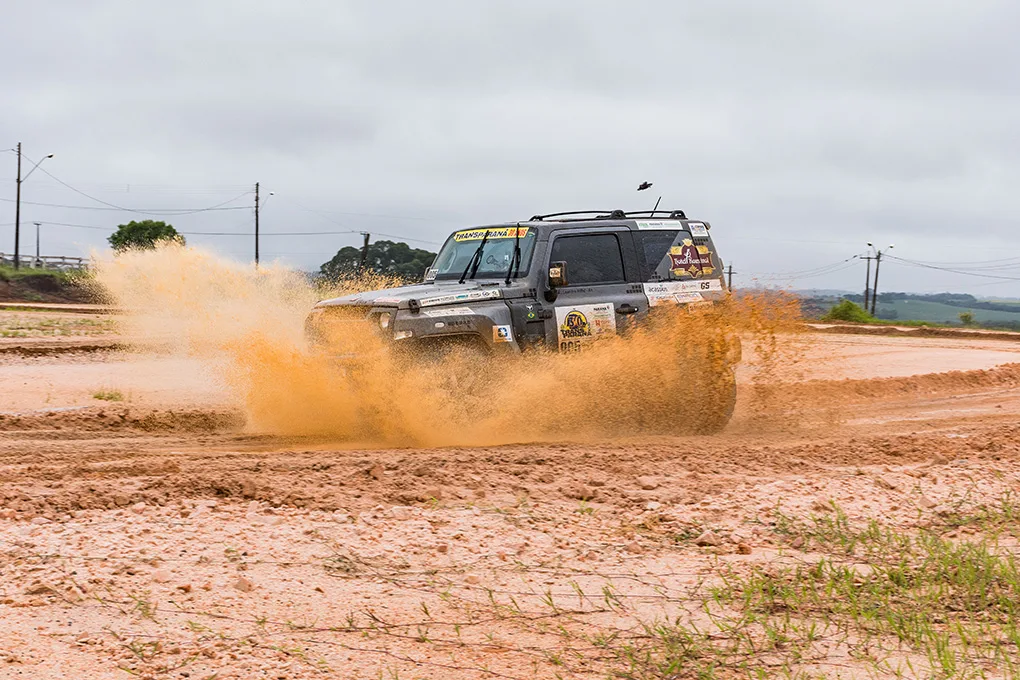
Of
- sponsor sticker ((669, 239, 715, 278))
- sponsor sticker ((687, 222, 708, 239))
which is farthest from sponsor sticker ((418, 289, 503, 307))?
sponsor sticker ((687, 222, 708, 239))

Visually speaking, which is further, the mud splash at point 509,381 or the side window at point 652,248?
the side window at point 652,248

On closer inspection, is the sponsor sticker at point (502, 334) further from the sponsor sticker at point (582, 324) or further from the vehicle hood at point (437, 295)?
the sponsor sticker at point (582, 324)

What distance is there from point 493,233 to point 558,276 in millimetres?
1110

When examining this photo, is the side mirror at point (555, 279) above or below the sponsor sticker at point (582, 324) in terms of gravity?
above

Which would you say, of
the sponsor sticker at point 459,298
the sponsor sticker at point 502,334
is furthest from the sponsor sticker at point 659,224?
the sponsor sticker at point 502,334

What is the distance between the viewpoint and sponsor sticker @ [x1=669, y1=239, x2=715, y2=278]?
38.3 feet

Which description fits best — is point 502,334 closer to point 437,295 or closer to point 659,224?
point 437,295

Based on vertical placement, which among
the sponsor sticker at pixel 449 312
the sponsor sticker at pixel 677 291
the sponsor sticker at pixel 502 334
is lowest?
the sponsor sticker at pixel 502 334

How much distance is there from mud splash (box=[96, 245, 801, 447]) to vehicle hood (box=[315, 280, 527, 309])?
36 cm

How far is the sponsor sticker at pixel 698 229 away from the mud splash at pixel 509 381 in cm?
89

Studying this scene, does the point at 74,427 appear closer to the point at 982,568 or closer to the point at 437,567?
the point at 437,567

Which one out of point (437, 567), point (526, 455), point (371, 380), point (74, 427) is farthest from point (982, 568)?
point (74, 427)

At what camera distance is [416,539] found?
6.43 metres

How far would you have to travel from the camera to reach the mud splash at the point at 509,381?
10000 millimetres
